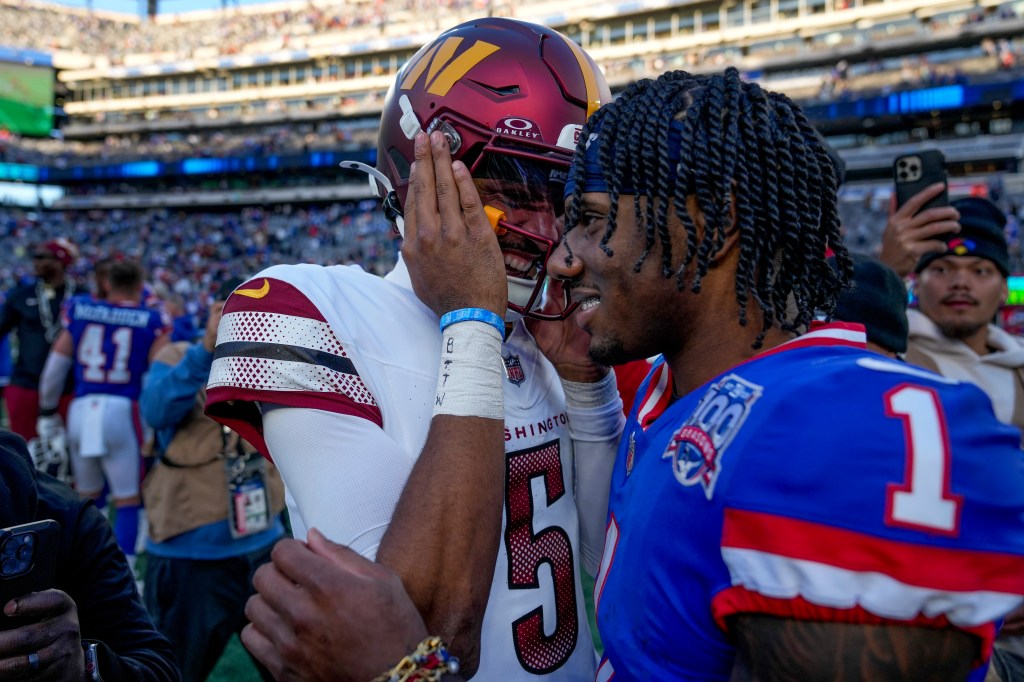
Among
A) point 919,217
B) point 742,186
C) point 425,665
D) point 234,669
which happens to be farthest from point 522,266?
point 234,669

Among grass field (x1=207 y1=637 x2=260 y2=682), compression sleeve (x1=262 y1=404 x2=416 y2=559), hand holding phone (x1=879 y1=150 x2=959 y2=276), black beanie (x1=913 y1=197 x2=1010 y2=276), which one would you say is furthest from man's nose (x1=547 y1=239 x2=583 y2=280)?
grass field (x1=207 y1=637 x2=260 y2=682)

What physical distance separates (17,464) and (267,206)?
4634 centimetres

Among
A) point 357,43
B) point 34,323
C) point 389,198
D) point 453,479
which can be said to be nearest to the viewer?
point 453,479

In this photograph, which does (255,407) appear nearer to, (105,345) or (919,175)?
(919,175)

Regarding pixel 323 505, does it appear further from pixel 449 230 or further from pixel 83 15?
pixel 83 15

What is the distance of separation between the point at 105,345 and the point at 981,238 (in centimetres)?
549

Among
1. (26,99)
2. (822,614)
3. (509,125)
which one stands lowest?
(822,614)

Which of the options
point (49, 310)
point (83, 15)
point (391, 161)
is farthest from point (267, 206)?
point (391, 161)

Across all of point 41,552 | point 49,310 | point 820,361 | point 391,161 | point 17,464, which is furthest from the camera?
point 49,310

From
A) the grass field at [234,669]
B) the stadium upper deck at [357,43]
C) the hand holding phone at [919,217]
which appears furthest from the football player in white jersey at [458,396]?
the stadium upper deck at [357,43]

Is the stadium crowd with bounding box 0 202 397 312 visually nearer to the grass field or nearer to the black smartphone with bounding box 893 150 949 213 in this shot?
the grass field

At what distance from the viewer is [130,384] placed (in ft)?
17.5

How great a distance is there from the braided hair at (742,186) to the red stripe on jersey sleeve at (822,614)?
1.68 feet

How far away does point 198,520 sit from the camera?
3514mm
